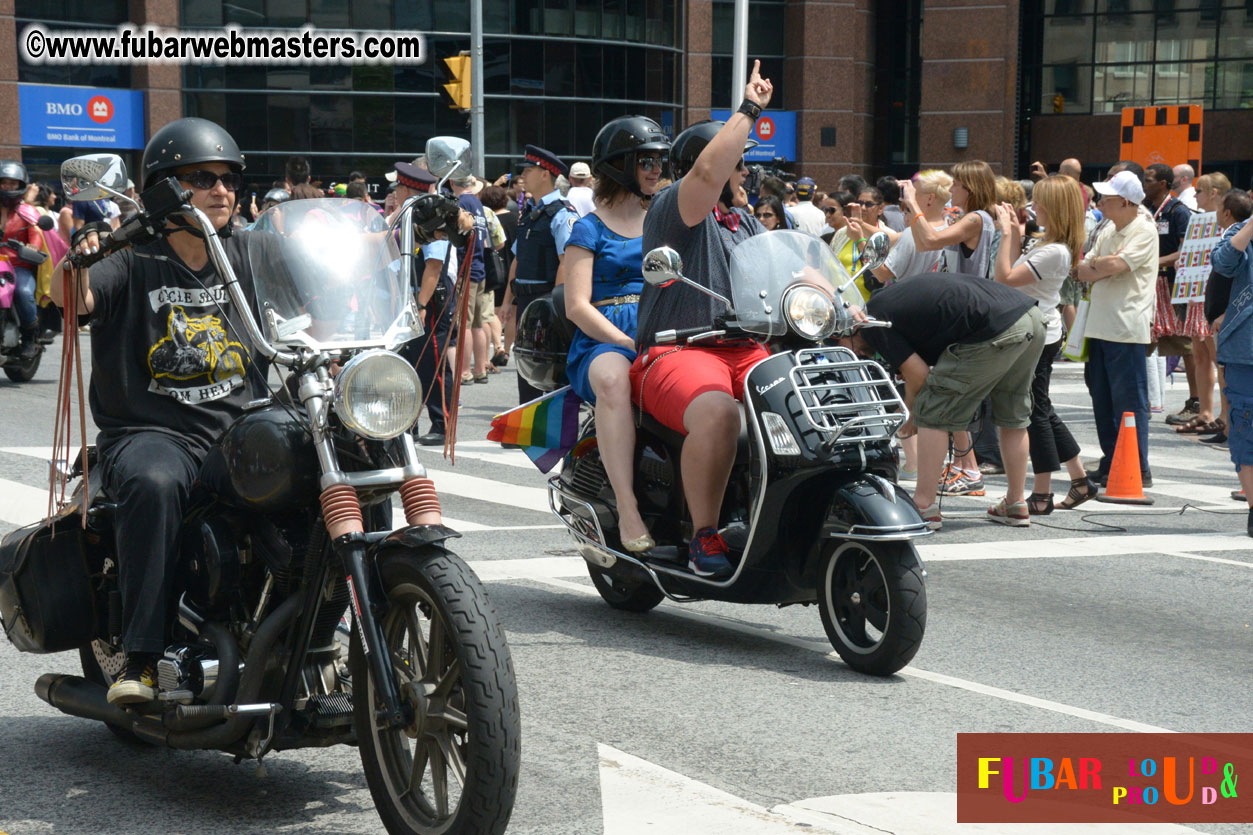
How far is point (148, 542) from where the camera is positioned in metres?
4.04

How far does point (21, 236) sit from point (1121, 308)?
10553 mm

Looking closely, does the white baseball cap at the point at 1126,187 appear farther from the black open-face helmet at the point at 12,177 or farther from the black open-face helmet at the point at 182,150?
the black open-face helmet at the point at 12,177

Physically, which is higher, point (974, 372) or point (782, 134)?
→ point (782, 134)

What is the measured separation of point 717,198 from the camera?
598cm

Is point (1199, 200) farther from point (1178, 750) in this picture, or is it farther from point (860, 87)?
point (860, 87)

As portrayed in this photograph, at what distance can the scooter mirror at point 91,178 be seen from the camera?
12.3ft

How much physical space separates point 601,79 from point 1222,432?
31.3 m

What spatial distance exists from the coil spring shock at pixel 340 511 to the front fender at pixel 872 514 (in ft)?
7.37

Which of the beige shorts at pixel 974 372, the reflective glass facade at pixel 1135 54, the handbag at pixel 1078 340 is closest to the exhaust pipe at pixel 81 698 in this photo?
the beige shorts at pixel 974 372

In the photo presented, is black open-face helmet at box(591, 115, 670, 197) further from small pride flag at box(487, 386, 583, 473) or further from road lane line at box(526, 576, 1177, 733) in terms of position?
road lane line at box(526, 576, 1177, 733)

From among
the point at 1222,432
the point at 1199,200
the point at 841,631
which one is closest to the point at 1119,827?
the point at 841,631

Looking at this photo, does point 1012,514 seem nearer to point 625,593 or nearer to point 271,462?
point 625,593

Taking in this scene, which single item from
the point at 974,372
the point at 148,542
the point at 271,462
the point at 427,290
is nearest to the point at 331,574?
the point at 271,462

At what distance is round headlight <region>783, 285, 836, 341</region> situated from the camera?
5855 mm
